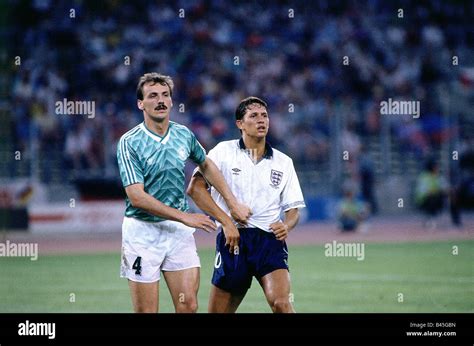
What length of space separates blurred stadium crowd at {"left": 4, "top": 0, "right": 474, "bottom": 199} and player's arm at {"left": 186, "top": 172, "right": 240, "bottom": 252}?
1318 centimetres

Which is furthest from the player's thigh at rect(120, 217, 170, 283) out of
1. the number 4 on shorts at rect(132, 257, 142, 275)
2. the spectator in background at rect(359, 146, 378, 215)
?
the spectator in background at rect(359, 146, 378, 215)

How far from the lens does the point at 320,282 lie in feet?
44.2

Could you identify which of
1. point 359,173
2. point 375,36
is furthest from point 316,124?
point 375,36

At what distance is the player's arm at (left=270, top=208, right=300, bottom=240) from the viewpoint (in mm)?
7691

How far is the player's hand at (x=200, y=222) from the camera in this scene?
23.5ft

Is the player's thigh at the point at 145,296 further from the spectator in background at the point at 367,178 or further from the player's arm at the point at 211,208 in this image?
the spectator in background at the point at 367,178

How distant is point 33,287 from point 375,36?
1458cm

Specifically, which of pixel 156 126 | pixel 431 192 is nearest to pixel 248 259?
pixel 156 126

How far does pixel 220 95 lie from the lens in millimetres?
23844

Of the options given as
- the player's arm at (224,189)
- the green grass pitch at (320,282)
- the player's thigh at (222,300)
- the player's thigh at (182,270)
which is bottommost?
the green grass pitch at (320,282)

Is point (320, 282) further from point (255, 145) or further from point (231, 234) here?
point (231, 234)

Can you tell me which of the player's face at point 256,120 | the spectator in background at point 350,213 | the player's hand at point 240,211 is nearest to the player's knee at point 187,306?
the player's hand at point 240,211

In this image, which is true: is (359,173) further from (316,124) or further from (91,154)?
(91,154)

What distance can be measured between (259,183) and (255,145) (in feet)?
1.08
